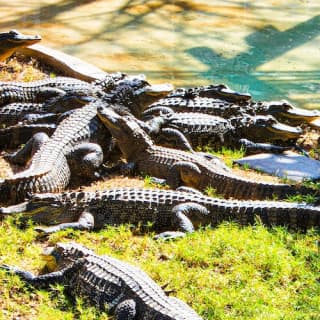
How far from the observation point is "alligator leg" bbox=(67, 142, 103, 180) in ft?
24.3

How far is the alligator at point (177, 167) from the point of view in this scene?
22.4 ft

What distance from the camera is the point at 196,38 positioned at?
13.1 meters

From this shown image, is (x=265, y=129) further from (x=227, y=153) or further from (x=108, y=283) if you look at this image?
(x=108, y=283)

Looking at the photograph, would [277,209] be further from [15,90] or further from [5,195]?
[15,90]

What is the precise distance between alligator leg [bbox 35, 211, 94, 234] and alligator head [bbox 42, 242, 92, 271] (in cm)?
50

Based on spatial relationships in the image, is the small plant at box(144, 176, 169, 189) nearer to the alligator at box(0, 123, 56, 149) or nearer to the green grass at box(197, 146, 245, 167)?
the green grass at box(197, 146, 245, 167)

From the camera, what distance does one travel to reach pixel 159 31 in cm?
1338

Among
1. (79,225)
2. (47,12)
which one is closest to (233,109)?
(79,225)

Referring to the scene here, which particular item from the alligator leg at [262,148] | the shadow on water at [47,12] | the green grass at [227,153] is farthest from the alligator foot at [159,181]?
the shadow on water at [47,12]

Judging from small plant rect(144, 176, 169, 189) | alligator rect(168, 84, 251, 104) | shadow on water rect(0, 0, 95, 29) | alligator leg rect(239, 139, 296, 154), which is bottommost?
alligator leg rect(239, 139, 296, 154)

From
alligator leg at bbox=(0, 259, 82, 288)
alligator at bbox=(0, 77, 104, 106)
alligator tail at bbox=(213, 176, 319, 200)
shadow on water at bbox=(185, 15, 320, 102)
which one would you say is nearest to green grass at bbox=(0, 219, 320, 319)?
alligator leg at bbox=(0, 259, 82, 288)

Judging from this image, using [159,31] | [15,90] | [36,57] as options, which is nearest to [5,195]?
[15,90]

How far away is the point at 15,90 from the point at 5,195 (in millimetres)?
2678

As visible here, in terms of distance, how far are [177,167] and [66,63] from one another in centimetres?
382
